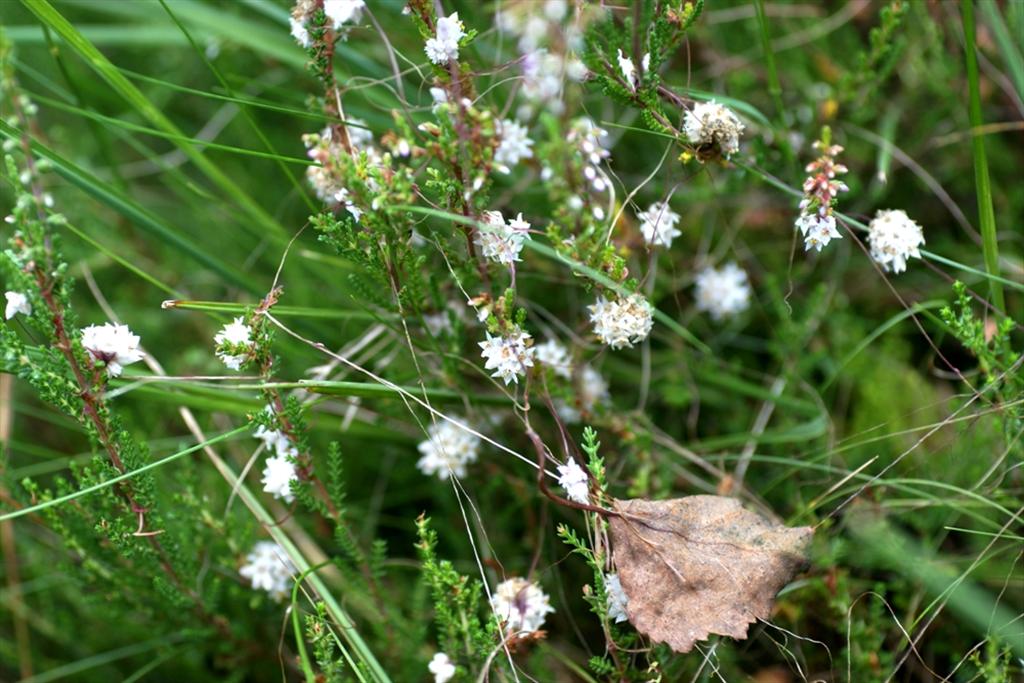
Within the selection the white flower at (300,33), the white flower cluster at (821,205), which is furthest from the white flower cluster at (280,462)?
the white flower cluster at (821,205)

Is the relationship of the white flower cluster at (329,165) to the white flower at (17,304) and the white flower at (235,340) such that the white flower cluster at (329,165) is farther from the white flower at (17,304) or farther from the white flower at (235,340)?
the white flower at (17,304)

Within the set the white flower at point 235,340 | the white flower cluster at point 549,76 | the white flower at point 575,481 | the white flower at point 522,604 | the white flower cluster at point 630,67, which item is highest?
the white flower cluster at point 549,76

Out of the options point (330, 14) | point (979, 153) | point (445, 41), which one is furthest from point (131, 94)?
point (979, 153)

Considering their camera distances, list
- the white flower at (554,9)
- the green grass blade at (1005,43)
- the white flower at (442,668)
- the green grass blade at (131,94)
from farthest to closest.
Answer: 1. the green grass blade at (1005,43)
2. the green grass blade at (131,94)
3. the white flower at (442,668)
4. the white flower at (554,9)

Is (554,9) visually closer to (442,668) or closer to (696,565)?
(696,565)

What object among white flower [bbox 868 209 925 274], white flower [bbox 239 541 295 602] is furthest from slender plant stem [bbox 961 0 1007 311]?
white flower [bbox 239 541 295 602]

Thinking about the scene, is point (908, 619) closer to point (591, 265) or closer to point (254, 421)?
point (591, 265)

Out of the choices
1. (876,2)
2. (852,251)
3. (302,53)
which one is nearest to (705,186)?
(852,251)
